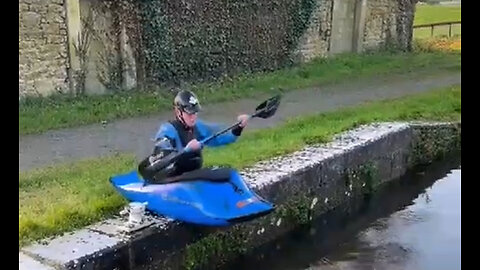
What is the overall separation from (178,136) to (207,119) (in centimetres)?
448

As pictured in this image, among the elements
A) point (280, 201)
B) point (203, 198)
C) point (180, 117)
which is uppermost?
point (180, 117)

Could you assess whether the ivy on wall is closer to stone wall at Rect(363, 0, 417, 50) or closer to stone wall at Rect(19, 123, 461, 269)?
stone wall at Rect(363, 0, 417, 50)

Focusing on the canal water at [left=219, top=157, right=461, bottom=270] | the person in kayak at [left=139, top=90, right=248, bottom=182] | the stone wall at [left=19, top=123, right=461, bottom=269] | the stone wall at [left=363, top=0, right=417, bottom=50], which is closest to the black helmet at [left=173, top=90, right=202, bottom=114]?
the person in kayak at [left=139, top=90, right=248, bottom=182]

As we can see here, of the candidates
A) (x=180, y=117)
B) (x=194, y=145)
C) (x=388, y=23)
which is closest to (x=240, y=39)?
(x=388, y=23)

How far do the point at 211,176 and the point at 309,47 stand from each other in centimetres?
1037

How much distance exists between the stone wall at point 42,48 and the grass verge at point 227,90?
26cm

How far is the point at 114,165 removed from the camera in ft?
22.0

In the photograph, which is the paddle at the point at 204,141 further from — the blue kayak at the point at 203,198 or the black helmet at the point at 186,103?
the black helmet at the point at 186,103

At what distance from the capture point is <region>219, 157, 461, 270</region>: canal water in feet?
19.3

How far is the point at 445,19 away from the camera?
2209 cm

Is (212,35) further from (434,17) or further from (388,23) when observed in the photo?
(434,17)

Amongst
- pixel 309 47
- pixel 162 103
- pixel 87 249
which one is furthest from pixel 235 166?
pixel 309 47

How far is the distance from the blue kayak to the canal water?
2.97ft
